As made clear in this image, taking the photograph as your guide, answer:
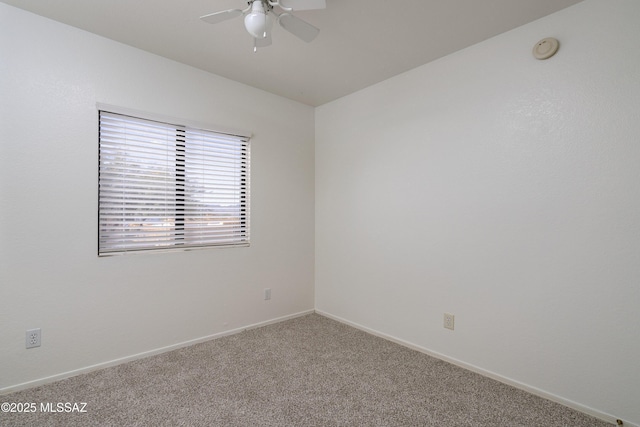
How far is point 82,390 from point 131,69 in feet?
7.78

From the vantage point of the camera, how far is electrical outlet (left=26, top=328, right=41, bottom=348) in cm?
201

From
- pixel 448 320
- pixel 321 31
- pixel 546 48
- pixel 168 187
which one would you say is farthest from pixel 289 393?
pixel 546 48

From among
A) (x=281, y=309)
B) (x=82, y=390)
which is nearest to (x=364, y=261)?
(x=281, y=309)

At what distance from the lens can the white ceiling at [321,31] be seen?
1.90 meters

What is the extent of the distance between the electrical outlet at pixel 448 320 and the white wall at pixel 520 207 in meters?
0.05

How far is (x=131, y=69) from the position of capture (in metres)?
2.40

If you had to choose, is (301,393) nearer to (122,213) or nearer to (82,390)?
(82,390)

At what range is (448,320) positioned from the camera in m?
2.47

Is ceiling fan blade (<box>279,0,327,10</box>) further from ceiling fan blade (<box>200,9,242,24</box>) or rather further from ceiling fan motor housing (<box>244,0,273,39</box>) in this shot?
ceiling fan blade (<box>200,9,242,24</box>)

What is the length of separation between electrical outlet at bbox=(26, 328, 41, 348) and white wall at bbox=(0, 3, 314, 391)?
0.09ft

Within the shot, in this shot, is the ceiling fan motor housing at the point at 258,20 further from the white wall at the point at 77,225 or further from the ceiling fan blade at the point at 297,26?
the white wall at the point at 77,225

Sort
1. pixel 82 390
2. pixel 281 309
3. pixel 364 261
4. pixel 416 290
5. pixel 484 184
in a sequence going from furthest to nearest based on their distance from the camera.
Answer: pixel 281 309
pixel 364 261
pixel 416 290
pixel 484 184
pixel 82 390

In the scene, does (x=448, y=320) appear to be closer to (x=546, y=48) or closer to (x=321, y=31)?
(x=546, y=48)

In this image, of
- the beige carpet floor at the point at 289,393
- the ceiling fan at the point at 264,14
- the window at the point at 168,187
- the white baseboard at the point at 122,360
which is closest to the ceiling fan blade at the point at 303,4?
the ceiling fan at the point at 264,14
